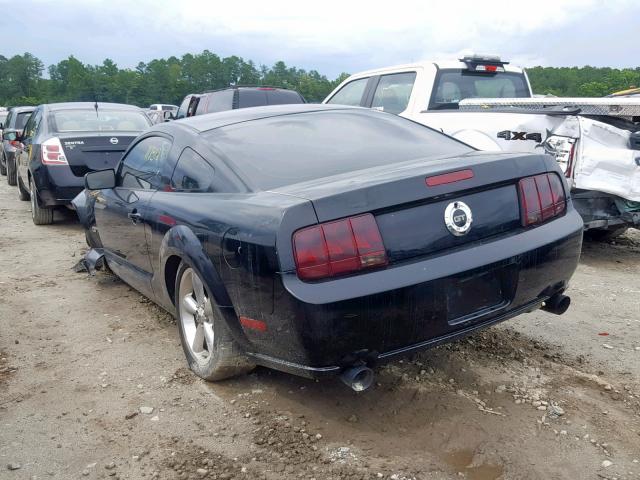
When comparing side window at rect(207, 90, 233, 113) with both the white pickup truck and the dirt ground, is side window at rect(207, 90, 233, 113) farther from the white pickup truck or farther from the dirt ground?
the dirt ground

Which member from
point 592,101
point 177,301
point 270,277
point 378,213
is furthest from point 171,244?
point 592,101

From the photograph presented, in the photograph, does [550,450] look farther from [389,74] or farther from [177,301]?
[389,74]

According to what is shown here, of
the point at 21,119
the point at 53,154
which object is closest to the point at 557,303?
the point at 53,154

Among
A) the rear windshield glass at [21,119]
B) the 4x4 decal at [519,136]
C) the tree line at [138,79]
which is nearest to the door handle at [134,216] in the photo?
the 4x4 decal at [519,136]

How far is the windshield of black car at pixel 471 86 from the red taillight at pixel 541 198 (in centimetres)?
402

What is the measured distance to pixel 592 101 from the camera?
5.84 meters

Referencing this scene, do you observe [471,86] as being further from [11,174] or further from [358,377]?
[11,174]

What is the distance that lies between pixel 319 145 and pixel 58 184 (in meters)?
5.30

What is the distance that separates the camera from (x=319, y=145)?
143 inches

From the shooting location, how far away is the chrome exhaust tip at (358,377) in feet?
8.82

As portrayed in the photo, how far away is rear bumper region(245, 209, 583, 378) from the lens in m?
2.59

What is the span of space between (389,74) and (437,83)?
2.35 feet

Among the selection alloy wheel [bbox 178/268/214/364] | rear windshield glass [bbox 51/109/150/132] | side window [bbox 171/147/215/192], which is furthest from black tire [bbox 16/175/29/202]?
alloy wheel [bbox 178/268/214/364]

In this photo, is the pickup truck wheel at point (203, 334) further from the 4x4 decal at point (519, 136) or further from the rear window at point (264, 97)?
the rear window at point (264, 97)
